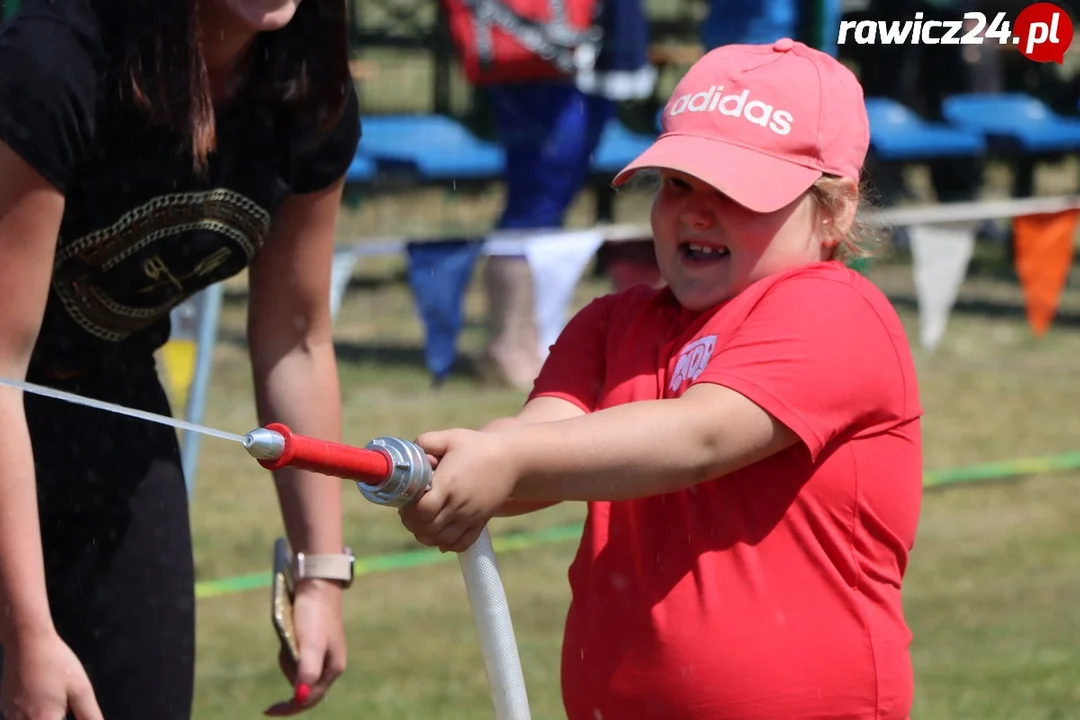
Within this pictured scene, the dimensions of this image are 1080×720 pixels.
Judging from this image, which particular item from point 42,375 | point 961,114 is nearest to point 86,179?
point 42,375

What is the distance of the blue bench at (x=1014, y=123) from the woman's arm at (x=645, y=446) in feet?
32.4

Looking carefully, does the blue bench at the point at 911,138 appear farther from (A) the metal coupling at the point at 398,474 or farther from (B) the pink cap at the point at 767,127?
(A) the metal coupling at the point at 398,474

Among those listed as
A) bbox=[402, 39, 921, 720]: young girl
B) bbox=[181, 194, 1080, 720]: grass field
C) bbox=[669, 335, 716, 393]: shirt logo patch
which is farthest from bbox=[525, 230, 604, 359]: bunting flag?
bbox=[669, 335, 716, 393]: shirt logo patch

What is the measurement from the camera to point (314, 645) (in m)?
2.72

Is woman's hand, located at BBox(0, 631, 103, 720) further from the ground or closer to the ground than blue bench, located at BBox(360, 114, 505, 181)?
further from the ground

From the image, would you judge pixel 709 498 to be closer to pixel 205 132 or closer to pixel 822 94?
pixel 822 94

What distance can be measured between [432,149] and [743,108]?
8.11 meters

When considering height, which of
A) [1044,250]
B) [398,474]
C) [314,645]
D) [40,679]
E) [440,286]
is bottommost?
[1044,250]

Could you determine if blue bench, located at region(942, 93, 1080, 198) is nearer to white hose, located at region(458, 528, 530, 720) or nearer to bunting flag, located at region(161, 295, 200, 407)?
bunting flag, located at region(161, 295, 200, 407)

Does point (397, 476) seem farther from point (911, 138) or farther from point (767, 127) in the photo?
point (911, 138)

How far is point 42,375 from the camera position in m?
2.58

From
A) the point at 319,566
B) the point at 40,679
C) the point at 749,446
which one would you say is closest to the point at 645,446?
the point at 749,446

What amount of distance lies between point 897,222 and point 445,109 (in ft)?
15.0

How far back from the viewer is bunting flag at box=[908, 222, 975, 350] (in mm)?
7383
